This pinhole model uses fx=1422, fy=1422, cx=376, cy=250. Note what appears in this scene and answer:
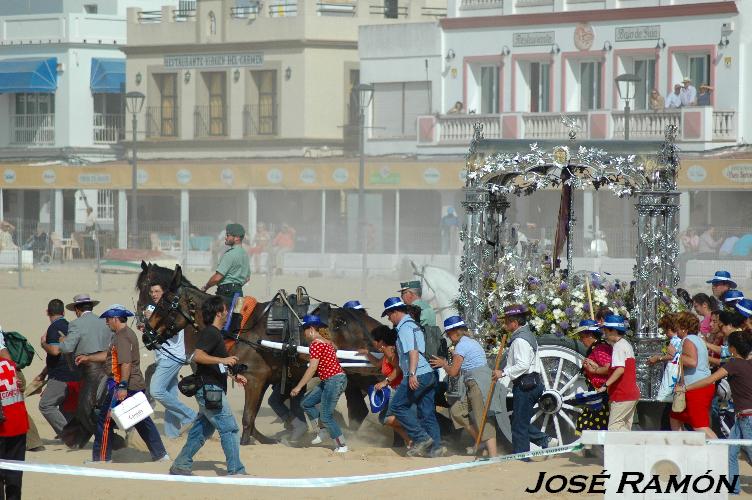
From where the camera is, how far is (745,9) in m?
38.0

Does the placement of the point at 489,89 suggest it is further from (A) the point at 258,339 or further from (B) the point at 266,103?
(A) the point at 258,339

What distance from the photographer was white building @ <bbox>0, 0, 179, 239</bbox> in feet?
170

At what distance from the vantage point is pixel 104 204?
171 ft

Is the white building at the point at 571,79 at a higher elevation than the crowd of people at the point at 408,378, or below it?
higher

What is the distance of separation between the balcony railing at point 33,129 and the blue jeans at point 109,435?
41.0m

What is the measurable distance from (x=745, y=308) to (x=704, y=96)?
26.3 m

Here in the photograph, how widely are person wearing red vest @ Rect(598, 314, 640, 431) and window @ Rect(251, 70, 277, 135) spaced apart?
36.6 metres

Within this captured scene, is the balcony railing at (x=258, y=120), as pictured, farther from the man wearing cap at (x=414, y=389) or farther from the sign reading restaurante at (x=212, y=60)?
the man wearing cap at (x=414, y=389)

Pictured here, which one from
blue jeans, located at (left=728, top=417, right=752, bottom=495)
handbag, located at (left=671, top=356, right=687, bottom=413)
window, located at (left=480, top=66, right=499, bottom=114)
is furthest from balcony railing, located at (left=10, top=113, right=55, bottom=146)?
blue jeans, located at (left=728, top=417, right=752, bottom=495)

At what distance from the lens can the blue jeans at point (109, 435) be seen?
13180 millimetres

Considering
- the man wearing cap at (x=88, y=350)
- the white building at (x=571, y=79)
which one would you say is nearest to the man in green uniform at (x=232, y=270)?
the man wearing cap at (x=88, y=350)

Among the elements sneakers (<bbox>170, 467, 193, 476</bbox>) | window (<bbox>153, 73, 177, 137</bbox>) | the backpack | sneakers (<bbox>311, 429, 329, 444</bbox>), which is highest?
window (<bbox>153, 73, 177, 137</bbox>)

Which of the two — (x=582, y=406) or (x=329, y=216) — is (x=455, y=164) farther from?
(x=582, y=406)

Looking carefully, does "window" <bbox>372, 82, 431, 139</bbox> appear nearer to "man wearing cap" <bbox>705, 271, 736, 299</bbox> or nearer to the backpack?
"man wearing cap" <bbox>705, 271, 736, 299</bbox>
